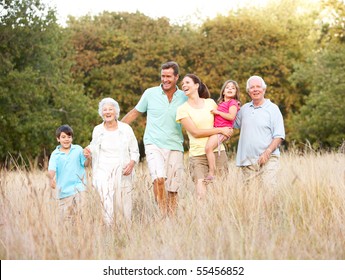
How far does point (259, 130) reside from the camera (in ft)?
24.5

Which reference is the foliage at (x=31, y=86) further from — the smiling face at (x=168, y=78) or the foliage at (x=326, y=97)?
the smiling face at (x=168, y=78)

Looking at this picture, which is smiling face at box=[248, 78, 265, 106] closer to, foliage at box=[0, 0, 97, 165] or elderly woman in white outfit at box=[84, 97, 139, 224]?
elderly woman in white outfit at box=[84, 97, 139, 224]

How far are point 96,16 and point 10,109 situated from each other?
16152 millimetres

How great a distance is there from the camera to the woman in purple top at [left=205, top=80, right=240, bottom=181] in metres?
7.33

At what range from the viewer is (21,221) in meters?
5.68

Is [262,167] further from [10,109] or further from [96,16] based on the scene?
[96,16]

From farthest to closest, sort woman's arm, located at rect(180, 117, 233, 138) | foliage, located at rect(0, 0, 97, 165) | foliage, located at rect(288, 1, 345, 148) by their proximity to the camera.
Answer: foliage, located at rect(288, 1, 345, 148) → foliage, located at rect(0, 0, 97, 165) → woman's arm, located at rect(180, 117, 233, 138)

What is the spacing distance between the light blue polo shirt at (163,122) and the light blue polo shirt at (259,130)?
2.57 feet

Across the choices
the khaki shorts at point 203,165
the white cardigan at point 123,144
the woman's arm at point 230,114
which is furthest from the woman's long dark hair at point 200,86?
the white cardigan at point 123,144

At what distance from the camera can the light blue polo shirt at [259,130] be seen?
745 centimetres

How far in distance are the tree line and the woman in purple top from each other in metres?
16.9

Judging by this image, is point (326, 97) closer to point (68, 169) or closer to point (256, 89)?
point (256, 89)

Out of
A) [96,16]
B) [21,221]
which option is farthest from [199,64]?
[21,221]

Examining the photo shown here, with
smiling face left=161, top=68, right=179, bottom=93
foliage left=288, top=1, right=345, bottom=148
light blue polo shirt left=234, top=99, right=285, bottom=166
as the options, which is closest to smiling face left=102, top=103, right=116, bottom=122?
smiling face left=161, top=68, right=179, bottom=93
